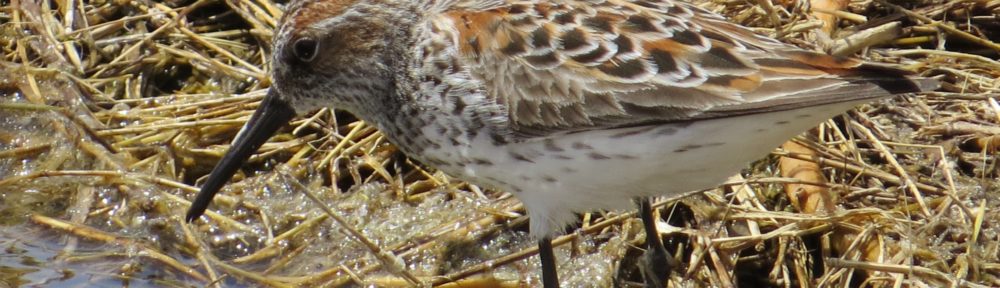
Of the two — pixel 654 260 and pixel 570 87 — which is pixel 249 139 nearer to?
pixel 570 87

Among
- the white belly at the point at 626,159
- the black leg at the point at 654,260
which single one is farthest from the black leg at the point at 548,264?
the black leg at the point at 654,260

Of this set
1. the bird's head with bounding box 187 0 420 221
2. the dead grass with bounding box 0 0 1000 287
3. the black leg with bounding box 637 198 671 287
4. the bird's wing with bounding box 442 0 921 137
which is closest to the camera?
the bird's wing with bounding box 442 0 921 137

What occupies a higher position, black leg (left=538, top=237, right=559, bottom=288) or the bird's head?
the bird's head

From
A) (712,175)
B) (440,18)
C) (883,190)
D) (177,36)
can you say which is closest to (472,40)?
(440,18)

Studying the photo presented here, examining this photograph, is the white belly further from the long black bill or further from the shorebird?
the long black bill

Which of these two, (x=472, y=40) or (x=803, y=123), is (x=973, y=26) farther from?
(x=472, y=40)

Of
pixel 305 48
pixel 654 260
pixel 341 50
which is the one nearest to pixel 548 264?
pixel 654 260

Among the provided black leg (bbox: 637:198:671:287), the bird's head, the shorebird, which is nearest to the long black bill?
the bird's head

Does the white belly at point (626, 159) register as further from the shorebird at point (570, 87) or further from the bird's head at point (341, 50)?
the bird's head at point (341, 50)
